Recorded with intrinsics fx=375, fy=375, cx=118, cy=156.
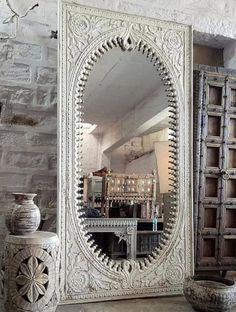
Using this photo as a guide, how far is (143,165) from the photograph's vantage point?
1.95 metres

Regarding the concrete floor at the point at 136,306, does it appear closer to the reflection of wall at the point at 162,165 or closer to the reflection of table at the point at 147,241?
the reflection of table at the point at 147,241

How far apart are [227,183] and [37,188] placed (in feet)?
3.55

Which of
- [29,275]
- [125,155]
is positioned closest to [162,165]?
[125,155]

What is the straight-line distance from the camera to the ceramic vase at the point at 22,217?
5.01 ft

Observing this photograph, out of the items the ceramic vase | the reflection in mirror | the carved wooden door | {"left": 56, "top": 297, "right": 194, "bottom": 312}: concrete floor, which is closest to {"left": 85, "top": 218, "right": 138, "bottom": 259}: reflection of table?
the reflection in mirror

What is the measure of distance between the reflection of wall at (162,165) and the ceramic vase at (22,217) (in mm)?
696

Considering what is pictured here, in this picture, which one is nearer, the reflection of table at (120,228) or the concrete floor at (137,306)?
the concrete floor at (137,306)

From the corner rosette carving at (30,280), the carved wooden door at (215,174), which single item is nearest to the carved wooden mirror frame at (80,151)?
the carved wooden door at (215,174)

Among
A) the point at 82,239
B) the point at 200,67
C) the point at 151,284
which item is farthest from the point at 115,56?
the point at 151,284

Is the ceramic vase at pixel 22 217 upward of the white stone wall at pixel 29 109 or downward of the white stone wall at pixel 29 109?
downward

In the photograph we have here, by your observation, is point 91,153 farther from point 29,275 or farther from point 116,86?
point 29,275

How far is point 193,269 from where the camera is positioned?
1964 mm

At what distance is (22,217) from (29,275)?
0.23m

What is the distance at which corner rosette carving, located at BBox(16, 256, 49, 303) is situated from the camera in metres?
1.44
